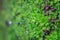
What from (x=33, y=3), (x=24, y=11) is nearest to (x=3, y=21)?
(x=24, y=11)

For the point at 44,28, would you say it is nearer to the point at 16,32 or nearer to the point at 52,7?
the point at 52,7

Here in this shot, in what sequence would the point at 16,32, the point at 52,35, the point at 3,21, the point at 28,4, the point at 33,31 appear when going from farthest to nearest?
1. the point at 3,21
2. the point at 16,32
3. the point at 28,4
4. the point at 33,31
5. the point at 52,35

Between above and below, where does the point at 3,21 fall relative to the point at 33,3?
below

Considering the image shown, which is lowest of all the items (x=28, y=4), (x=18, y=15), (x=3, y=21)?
(x=3, y=21)

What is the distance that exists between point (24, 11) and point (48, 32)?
85 cm

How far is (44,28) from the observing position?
10.1 ft

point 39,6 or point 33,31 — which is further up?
point 39,6

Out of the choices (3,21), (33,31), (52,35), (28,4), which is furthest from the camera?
(3,21)

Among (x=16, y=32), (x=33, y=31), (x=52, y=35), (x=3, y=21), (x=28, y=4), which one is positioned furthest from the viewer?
(x=3, y=21)

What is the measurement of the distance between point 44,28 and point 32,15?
403mm

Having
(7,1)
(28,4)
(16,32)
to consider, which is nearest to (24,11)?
(28,4)

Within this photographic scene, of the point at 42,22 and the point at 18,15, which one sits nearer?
the point at 42,22

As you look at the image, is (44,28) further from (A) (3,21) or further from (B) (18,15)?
(A) (3,21)

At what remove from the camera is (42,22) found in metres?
3.13
